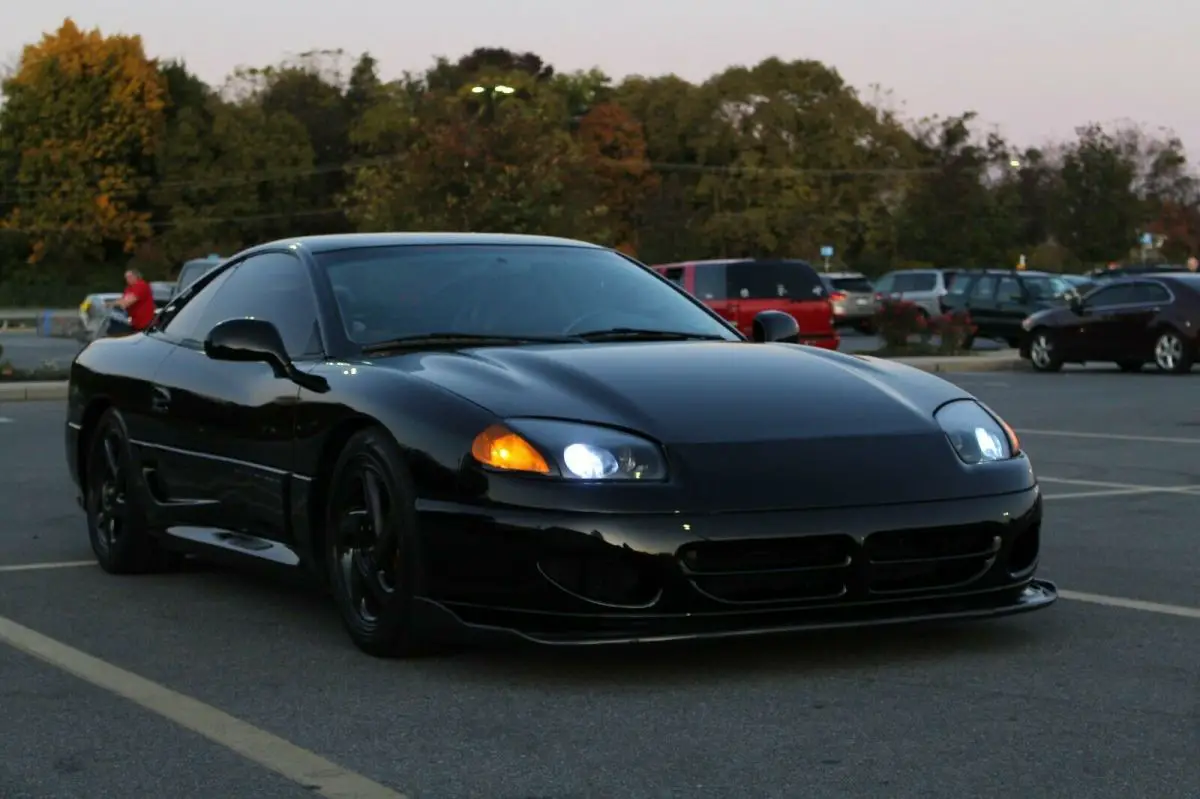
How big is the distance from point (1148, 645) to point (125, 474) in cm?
406

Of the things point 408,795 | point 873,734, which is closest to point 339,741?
point 408,795

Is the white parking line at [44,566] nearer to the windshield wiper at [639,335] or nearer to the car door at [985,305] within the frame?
the windshield wiper at [639,335]

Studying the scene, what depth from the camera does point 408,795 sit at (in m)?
4.55

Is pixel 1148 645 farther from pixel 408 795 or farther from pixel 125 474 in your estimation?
pixel 125 474

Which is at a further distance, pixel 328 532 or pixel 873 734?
pixel 328 532

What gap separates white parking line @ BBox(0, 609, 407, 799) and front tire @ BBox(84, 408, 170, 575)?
4.04ft

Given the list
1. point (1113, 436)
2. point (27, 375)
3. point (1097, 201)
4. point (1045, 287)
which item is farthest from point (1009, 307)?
point (1097, 201)

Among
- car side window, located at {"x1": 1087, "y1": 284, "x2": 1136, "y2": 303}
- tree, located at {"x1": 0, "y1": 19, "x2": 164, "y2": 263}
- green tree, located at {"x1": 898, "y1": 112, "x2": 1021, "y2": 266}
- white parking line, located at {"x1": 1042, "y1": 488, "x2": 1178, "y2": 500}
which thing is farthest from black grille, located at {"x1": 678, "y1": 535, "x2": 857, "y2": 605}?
tree, located at {"x1": 0, "y1": 19, "x2": 164, "y2": 263}

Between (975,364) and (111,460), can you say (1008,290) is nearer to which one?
(975,364)

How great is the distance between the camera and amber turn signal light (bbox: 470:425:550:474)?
5.90 meters

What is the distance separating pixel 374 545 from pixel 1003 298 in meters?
35.7

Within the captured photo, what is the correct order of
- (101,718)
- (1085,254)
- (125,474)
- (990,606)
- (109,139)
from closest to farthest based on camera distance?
(101,718) → (990,606) → (125,474) → (1085,254) → (109,139)

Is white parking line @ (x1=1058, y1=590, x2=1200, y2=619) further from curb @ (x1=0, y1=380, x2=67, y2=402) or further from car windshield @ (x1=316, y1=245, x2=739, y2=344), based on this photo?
curb @ (x1=0, y1=380, x2=67, y2=402)

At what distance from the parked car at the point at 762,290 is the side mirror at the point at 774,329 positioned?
2282 cm
